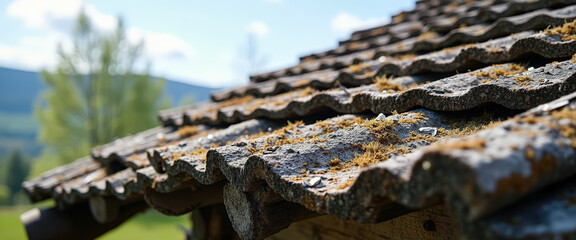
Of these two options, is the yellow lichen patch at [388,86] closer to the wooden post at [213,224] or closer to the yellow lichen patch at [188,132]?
the yellow lichen patch at [188,132]

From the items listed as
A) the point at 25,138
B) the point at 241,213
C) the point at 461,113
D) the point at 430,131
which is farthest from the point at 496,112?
the point at 25,138

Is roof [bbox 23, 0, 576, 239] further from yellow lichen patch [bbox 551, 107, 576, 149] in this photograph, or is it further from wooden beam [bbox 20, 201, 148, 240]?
wooden beam [bbox 20, 201, 148, 240]

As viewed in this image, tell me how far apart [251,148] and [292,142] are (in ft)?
0.50

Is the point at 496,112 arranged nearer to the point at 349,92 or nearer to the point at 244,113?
the point at 349,92

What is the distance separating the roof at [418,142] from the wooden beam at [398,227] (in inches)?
5.0

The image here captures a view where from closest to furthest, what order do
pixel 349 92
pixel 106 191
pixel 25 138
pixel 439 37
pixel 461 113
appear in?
pixel 461 113 < pixel 349 92 < pixel 106 191 < pixel 439 37 < pixel 25 138

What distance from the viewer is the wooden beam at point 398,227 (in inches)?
53.5

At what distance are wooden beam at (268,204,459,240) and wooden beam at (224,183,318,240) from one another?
415mm

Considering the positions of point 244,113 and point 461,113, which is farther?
point 244,113

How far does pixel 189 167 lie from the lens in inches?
62.4

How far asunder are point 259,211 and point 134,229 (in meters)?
13.9

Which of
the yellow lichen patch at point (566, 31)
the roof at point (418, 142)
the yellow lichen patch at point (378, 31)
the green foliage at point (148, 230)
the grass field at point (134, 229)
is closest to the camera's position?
the roof at point (418, 142)

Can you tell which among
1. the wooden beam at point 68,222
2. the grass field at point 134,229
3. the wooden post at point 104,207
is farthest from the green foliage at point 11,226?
the wooden post at point 104,207

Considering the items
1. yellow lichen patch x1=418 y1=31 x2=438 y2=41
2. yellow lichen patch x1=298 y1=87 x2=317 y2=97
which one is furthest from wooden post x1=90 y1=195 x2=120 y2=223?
yellow lichen patch x1=418 y1=31 x2=438 y2=41
